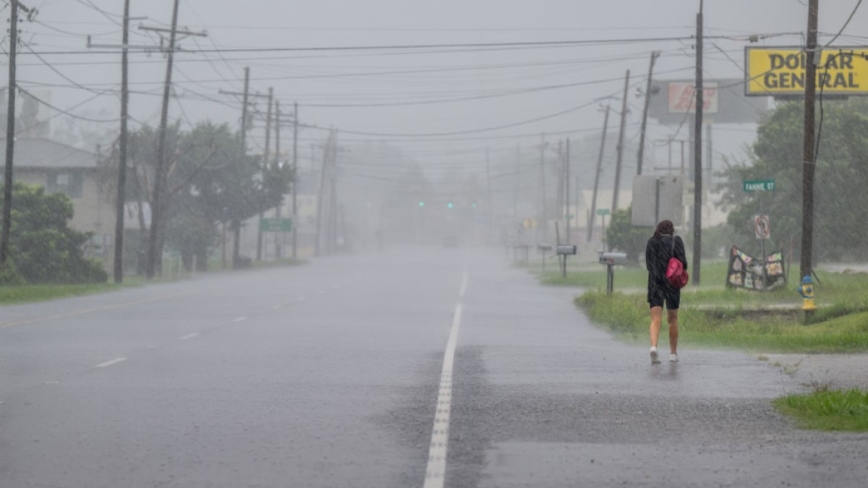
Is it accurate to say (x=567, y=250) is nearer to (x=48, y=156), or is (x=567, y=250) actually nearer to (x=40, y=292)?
(x=40, y=292)

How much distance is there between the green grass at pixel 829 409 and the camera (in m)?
12.1

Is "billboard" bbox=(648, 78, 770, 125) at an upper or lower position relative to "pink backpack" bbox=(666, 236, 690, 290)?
upper

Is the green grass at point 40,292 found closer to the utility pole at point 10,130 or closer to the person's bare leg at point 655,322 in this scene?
the utility pole at point 10,130

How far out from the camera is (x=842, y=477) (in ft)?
31.5

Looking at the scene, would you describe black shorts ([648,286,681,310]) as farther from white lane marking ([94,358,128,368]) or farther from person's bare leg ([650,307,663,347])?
white lane marking ([94,358,128,368])

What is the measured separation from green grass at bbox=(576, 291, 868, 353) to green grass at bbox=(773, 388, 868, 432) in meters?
7.30

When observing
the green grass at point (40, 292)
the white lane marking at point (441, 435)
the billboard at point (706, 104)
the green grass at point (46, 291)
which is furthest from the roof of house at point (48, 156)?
the white lane marking at point (441, 435)

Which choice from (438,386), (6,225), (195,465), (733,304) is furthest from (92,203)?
(195,465)

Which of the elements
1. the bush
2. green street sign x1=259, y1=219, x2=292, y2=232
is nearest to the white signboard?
the bush

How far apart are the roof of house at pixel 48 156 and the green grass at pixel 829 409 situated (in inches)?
2560

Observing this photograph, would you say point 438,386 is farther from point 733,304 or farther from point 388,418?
point 733,304

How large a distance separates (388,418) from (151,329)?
13.9 meters

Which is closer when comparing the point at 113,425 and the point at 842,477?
the point at 842,477

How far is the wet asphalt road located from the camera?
9680 mm
